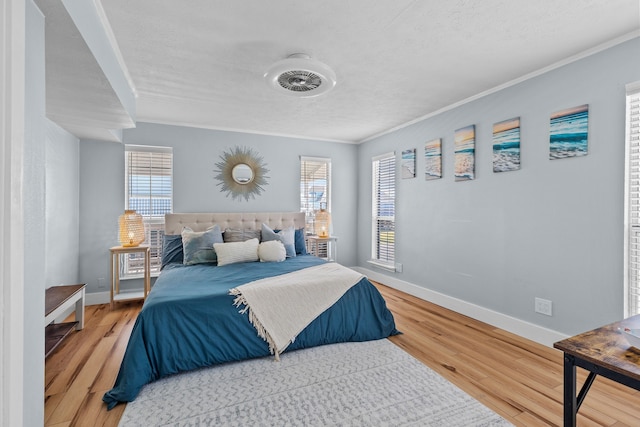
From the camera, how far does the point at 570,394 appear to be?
1111 mm

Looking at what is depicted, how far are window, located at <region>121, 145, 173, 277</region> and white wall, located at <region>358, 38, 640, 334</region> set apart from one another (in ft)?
11.8

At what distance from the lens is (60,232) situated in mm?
3422

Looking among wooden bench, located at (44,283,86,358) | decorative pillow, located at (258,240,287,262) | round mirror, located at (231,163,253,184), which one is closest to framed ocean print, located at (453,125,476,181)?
decorative pillow, located at (258,240,287,262)

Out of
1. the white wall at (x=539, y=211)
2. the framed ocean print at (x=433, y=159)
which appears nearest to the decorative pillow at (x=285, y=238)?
the white wall at (x=539, y=211)

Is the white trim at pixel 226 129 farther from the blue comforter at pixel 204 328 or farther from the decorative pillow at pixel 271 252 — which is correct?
the blue comforter at pixel 204 328

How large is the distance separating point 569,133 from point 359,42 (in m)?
1.92

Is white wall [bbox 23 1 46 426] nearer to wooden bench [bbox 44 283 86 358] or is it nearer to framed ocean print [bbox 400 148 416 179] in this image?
wooden bench [bbox 44 283 86 358]

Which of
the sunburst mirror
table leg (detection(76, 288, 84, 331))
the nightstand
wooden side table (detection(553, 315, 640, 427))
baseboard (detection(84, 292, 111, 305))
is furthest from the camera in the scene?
the nightstand

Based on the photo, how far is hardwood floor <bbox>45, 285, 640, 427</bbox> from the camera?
1.86m

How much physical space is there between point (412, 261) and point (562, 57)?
280 cm

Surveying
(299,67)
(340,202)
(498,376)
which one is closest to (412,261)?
(340,202)

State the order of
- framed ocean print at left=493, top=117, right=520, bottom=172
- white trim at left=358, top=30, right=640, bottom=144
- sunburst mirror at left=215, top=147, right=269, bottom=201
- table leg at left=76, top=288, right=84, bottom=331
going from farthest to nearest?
sunburst mirror at left=215, top=147, right=269, bottom=201 → table leg at left=76, top=288, right=84, bottom=331 → framed ocean print at left=493, top=117, right=520, bottom=172 → white trim at left=358, top=30, right=640, bottom=144

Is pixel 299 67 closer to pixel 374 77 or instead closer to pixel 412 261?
pixel 374 77

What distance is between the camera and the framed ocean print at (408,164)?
14.3ft
